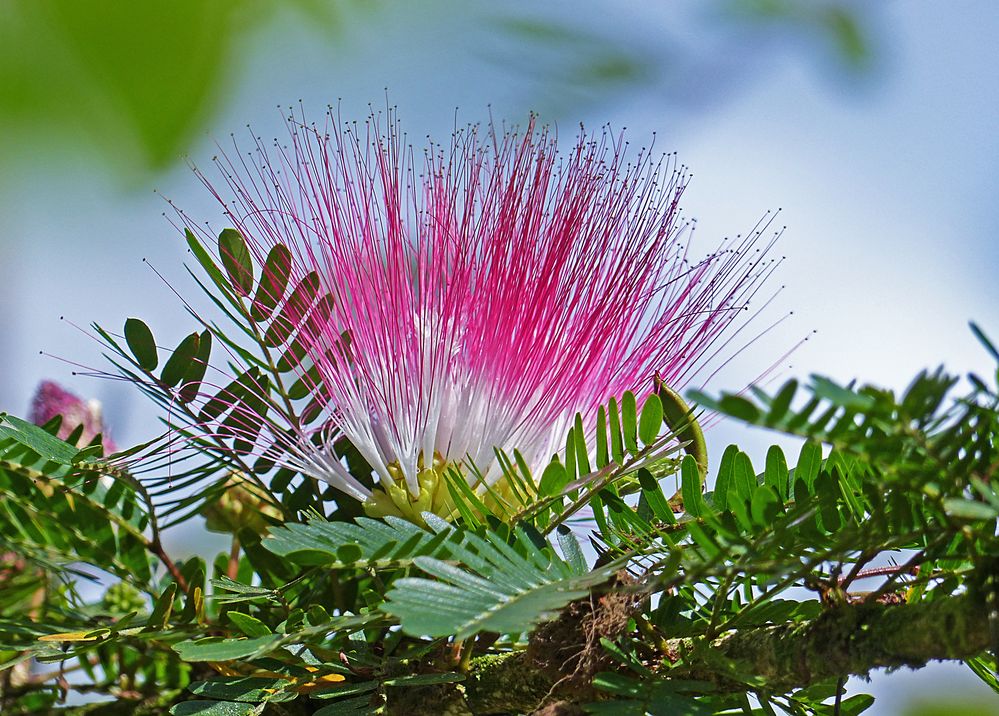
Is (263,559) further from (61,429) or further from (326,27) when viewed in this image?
(326,27)

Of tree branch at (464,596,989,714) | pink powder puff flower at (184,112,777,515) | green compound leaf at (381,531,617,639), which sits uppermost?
pink powder puff flower at (184,112,777,515)

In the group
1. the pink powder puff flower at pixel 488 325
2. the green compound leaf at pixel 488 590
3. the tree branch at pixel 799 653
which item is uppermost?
the pink powder puff flower at pixel 488 325

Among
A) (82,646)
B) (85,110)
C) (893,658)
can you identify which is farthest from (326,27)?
(893,658)

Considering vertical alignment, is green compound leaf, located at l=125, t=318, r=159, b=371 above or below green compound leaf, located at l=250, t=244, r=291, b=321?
below

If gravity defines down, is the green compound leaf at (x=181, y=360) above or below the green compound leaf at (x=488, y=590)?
above

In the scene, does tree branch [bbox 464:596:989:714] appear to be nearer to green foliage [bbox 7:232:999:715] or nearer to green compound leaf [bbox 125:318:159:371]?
green foliage [bbox 7:232:999:715]

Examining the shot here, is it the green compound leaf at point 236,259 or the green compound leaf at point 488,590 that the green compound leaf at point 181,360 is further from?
the green compound leaf at point 488,590

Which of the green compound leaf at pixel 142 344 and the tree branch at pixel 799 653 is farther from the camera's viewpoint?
the green compound leaf at pixel 142 344

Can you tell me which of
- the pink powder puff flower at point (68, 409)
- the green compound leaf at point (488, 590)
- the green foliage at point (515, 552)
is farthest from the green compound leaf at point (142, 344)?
the green compound leaf at point (488, 590)

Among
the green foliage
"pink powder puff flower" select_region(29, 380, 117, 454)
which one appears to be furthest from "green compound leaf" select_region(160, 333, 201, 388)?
"pink powder puff flower" select_region(29, 380, 117, 454)

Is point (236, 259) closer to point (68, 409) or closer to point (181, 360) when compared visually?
point (181, 360)
